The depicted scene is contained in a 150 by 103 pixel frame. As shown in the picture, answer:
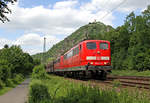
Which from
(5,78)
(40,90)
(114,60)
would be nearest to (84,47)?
(40,90)

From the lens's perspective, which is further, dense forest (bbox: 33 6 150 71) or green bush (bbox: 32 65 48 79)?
dense forest (bbox: 33 6 150 71)

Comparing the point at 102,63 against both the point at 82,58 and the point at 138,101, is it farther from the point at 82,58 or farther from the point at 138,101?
the point at 138,101

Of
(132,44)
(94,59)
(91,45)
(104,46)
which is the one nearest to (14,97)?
(94,59)

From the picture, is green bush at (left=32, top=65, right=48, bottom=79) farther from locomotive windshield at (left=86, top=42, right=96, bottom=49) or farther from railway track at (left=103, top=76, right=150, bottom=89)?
railway track at (left=103, top=76, right=150, bottom=89)

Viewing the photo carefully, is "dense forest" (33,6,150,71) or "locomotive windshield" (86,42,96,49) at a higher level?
"dense forest" (33,6,150,71)

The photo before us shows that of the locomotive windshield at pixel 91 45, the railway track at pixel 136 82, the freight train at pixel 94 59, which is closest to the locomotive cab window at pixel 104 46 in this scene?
the freight train at pixel 94 59

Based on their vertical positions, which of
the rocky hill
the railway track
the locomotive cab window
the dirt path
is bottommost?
the dirt path

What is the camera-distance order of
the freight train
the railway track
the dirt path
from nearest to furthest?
the railway track
the dirt path
the freight train

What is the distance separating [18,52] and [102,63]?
26100 mm

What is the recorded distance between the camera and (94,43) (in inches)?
702

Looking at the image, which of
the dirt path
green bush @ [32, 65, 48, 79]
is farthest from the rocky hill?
the dirt path

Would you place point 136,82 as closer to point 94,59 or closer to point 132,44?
point 94,59

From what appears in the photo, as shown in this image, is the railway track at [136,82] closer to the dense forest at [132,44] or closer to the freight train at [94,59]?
the freight train at [94,59]

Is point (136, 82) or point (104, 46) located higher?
point (104, 46)
